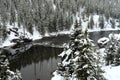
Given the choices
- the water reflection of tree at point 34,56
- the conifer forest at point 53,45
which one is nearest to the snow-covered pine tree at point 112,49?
the conifer forest at point 53,45

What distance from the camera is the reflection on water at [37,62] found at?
65881 millimetres

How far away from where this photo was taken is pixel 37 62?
268ft

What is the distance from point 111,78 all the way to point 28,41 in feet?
325

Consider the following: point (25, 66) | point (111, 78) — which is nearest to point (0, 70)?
point (111, 78)

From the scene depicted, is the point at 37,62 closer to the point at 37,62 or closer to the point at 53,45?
the point at 37,62

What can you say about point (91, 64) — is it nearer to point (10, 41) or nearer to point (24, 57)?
point (24, 57)

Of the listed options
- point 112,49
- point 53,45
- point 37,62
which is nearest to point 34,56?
point 37,62

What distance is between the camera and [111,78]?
1192 inches

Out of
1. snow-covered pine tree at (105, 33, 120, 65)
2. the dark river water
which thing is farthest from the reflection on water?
snow-covered pine tree at (105, 33, 120, 65)

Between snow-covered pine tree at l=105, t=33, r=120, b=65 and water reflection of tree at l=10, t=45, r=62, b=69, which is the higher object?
snow-covered pine tree at l=105, t=33, r=120, b=65

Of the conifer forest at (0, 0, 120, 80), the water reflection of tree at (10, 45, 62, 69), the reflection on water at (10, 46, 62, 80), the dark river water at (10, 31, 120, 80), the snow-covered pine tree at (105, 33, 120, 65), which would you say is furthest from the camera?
the water reflection of tree at (10, 45, 62, 69)

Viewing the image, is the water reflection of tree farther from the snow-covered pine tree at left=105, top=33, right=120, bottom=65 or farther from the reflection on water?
the snow-covered pine tree at left=105, top=33, right=120, bottom=65

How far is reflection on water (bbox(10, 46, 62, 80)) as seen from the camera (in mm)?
65881

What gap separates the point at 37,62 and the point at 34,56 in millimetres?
9082
